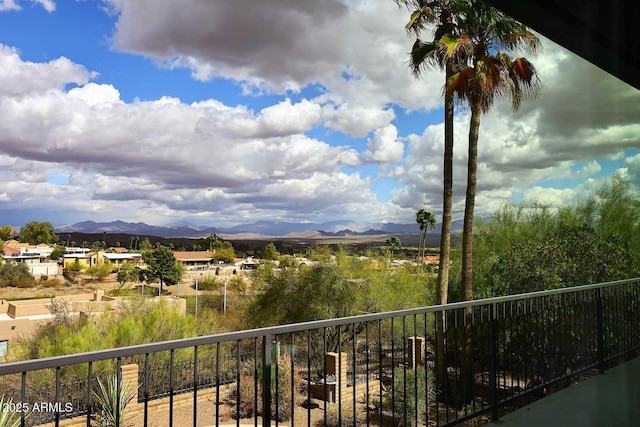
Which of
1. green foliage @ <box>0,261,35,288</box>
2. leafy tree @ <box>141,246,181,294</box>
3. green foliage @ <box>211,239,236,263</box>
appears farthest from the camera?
green foliage @ <box>211,239,236,263</box>

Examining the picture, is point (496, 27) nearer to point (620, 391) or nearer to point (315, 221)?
point (620, 391)

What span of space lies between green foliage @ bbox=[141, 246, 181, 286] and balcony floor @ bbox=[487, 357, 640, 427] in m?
17.9

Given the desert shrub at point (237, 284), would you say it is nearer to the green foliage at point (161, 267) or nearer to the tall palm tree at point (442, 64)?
the green foliage at point (161, 267)

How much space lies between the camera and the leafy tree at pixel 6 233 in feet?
47.8

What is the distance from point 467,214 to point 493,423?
23.9 ft

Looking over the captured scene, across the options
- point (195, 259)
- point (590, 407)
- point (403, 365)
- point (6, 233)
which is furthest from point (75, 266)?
point (590, 407)

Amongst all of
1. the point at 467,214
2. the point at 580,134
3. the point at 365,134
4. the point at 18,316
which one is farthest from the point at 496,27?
the point at 18,316

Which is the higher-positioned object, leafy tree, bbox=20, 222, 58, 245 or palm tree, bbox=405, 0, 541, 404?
palm tree, bbox=405, 0, 541, 404

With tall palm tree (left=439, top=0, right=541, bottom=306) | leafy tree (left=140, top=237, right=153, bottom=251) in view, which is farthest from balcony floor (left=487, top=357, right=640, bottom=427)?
leafy tree (left=140, top=237, right=153, bottom=251)

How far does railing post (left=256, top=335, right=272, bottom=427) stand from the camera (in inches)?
65.0

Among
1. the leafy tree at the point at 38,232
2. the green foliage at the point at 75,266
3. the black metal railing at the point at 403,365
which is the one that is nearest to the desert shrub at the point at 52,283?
the green foliage at the point at 75,266

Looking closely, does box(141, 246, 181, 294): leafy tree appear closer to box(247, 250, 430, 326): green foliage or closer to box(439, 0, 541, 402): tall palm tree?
box(247, 250, 430, 326): green foliage

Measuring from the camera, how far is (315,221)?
18922mm

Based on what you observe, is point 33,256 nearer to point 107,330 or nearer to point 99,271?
point 99,271
